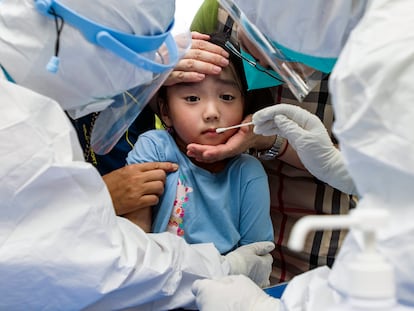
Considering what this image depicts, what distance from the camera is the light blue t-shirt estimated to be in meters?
1.25

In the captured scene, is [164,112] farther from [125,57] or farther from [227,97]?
[125,57]

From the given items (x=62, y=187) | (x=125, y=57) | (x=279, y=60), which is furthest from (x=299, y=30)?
(x=62, y=187)

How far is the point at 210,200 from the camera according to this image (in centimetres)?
128

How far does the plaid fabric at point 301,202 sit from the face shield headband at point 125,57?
1.91 ft

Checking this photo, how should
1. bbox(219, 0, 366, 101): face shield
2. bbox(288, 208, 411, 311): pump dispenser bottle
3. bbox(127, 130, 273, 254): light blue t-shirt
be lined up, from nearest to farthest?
bbox(288, 208, 411, 311): pump dispenser bottle
bbox(219, 0, 366, 101): face shield
bbox(127, 130, 273, 254): light blue t-shirt

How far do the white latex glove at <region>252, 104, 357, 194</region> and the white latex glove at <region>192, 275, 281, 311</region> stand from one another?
0.31 m

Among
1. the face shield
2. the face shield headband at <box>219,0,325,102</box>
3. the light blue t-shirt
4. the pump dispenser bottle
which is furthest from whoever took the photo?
the light blue t-shirt

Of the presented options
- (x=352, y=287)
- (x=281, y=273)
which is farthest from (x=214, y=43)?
(x=352, y=287)

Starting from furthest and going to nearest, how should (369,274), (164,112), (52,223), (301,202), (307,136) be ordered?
(301,202), (164,112), (307,136), (52,223), (369,274)

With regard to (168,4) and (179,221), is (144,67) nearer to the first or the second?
(168,4)

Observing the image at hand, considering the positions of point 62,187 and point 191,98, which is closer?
point 62,187

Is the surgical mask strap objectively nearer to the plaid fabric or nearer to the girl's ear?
the girl's ear

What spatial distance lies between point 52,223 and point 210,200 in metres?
0.60

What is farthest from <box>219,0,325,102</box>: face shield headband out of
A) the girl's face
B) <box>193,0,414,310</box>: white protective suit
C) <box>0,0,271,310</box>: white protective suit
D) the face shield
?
the girl's face
